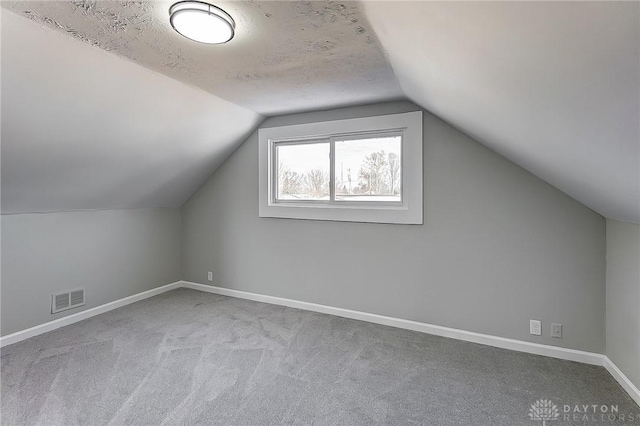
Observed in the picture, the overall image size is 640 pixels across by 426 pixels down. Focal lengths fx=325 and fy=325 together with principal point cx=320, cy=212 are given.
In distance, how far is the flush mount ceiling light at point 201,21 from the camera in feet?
5.03

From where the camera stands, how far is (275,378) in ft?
7.39

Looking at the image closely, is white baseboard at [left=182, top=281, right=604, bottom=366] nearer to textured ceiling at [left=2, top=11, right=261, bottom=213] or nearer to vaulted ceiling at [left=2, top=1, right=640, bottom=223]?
vaulted ceiling at [left=2, top=1, right=640, bottom=223]

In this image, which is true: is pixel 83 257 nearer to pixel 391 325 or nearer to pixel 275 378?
pixel 275 378

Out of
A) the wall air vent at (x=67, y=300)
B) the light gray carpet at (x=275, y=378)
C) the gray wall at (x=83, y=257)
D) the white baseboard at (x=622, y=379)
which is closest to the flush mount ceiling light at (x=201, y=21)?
the light gray carpet at (x=275, y=378)

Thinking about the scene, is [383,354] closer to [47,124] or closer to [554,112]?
[554,112]

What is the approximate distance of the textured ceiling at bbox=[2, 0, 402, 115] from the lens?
158 centimetres

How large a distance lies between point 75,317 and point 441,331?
3.53 m

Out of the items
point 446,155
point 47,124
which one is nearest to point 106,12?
point 47,124

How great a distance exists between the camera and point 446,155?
9.56ft

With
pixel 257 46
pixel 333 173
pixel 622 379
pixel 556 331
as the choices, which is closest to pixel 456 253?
pixel 556 331

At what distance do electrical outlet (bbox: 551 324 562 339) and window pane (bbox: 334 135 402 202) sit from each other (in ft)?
5.32

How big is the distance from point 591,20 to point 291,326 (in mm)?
2973

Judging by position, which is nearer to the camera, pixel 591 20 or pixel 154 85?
pixel 591 20

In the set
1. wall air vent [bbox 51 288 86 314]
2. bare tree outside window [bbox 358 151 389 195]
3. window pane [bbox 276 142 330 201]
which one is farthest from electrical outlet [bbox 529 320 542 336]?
wall air vent [bbox 51 288 86 314]
